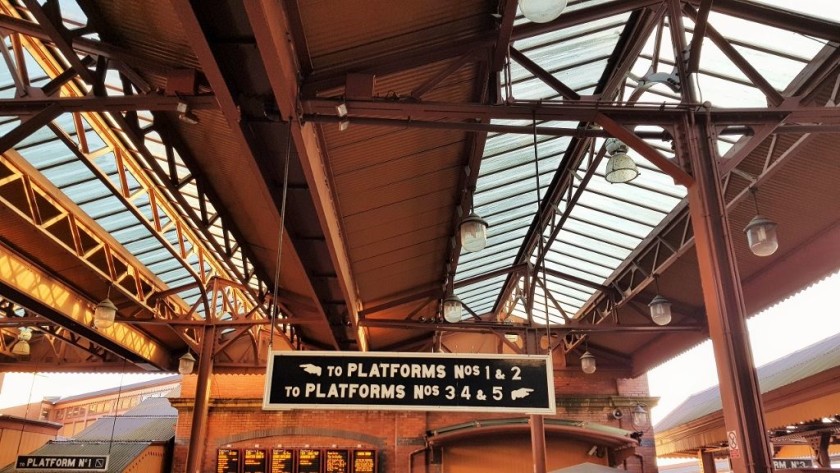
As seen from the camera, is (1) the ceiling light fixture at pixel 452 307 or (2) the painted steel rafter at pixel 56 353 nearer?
(1) the ceiling light fixture at pixel 452 307

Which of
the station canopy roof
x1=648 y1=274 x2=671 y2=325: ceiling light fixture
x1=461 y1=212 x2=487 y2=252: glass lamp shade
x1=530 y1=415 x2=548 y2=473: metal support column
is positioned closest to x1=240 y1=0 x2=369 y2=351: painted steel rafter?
the station canopy roof

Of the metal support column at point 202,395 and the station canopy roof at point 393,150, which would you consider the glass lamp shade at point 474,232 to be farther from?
the metal support column at point 202,395

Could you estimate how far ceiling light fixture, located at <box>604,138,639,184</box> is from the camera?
25.7 ft

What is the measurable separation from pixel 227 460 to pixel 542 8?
660 inches

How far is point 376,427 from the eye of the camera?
1802 cm

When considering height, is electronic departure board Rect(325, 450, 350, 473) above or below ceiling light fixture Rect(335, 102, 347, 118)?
below

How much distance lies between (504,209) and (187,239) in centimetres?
660

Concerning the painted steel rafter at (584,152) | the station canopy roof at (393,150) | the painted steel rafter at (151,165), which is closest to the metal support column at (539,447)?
the station canopy roof at (393,150)

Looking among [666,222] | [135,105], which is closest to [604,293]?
[666,222]

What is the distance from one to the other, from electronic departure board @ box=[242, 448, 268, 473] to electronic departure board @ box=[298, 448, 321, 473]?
1007mm

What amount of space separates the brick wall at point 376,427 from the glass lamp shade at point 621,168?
1097 cm

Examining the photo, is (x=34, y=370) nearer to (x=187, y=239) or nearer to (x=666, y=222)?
(x=187, y=239)

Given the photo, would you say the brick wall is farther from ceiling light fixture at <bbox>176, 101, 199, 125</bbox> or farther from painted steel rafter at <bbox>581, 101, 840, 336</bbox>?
ceiling light fixture at <bbox>176, 101, 199, 125</bbox>

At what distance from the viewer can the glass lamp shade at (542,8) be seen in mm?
4508
